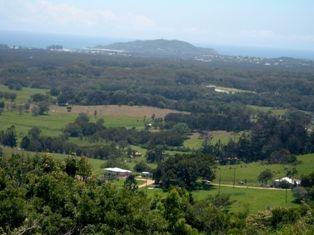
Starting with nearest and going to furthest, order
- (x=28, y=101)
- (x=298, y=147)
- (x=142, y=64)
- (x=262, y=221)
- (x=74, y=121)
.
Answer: (x=262, y=221)
(x=298, y=147)
(x=74, y=121)
(x=28, y=101)
(x=142, y=64)

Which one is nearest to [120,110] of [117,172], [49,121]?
[49,121]

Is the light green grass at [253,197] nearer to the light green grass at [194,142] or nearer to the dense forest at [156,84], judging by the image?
the light green grass at [194,142]

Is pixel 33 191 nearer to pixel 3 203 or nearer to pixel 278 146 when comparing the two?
pixel 3 203

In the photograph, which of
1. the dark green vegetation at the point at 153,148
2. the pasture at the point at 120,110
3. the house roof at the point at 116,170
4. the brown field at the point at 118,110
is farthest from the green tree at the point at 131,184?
the brown field at the point at 118,110

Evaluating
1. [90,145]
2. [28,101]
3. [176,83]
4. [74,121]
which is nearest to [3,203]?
[90,145]

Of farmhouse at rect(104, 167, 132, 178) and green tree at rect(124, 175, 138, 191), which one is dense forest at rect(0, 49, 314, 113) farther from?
green tree at rect(124, 175, 138, 191)

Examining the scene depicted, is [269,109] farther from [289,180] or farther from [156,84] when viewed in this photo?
[289,180]
